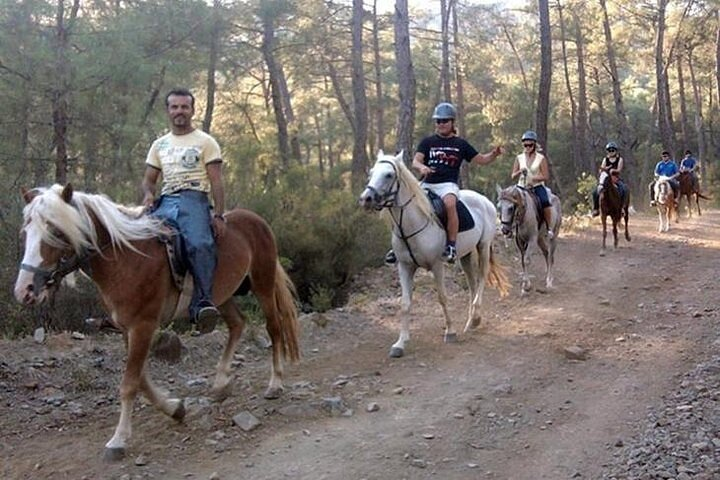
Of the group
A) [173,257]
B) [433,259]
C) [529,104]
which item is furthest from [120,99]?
[529,104]

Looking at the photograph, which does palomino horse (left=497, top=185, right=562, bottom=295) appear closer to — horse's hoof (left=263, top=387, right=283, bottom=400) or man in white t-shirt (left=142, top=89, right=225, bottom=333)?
horse's hoof (left=263, top=387, right=283, bottom=400)

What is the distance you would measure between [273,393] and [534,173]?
6.57 meters

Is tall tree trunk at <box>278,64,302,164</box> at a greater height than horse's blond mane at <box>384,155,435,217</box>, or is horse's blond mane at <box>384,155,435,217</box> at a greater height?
tall tree trunk at <box>278,64,302,164</box>

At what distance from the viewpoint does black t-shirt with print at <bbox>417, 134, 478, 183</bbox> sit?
8.19 metres

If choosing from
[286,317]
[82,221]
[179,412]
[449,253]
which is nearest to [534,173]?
[449,253]

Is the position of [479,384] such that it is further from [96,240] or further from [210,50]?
[210,50]

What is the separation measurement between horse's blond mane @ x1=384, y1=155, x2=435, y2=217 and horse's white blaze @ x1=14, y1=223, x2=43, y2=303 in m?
3.74

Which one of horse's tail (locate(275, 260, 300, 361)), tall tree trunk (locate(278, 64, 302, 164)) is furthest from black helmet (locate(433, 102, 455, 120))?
tall tree trunk (locate(278, 64, 302, 164))

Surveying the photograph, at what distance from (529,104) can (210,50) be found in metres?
23.8

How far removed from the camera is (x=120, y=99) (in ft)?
43.8

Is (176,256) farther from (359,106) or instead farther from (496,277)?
(359,106)

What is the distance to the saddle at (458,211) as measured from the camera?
795cm

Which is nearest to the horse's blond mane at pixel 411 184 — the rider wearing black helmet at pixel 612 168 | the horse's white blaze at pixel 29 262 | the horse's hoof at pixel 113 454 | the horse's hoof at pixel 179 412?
the horse's hoof at pixel 179 412

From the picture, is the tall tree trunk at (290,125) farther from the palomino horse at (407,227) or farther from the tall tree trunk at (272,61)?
the palomino horse at (407,227)
